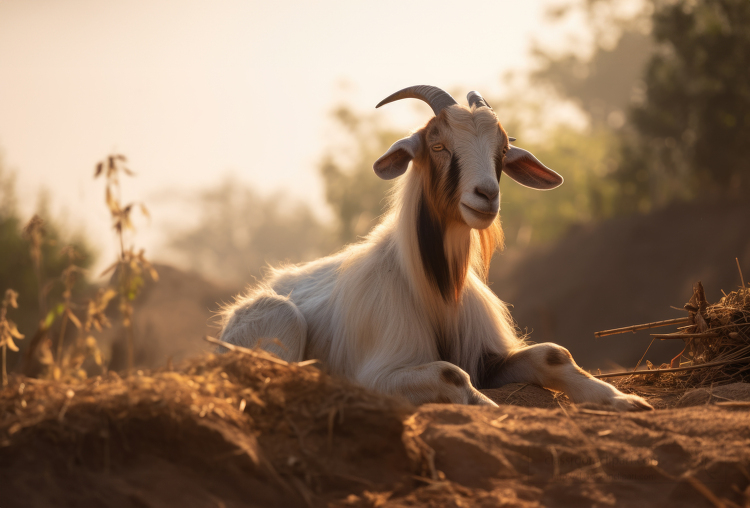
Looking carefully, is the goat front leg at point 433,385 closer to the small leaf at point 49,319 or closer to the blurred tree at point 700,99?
the small leaf at point 49,319

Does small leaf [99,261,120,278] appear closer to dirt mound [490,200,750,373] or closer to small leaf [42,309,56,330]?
small leaf [42,309,56,330]

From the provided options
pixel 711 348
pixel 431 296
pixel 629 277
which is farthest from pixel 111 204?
pixel 629 277

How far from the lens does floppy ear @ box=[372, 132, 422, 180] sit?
4992 mm

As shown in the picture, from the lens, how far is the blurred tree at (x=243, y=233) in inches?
3273

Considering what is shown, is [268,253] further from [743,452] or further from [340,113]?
[743,452]

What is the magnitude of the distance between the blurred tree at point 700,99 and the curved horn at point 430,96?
18.6 meters

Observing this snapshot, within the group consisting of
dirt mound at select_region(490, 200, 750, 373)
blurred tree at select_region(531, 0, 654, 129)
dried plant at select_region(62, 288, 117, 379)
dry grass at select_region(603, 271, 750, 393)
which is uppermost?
blurred tree at select_region(531, 0, 654, 129)

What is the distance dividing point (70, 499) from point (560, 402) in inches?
125

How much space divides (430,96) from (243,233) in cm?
8257

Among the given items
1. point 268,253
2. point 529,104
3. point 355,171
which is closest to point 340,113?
point 355,171

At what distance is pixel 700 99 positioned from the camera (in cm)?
2167

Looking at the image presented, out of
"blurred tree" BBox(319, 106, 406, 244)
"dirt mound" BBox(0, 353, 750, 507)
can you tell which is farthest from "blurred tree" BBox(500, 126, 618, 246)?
"dirt mound" BBox(0, 353, 750, 507)

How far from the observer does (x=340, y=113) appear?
163ft

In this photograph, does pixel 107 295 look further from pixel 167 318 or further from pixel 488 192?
pixel 167 318
